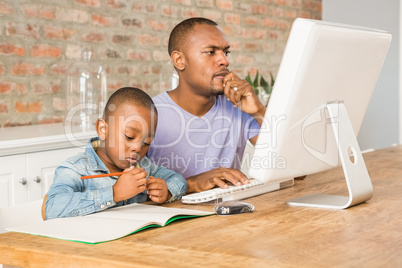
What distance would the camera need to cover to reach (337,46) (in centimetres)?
126

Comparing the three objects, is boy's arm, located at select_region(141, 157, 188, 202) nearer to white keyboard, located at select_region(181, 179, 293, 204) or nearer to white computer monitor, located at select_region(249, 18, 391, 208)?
white keyboard, located at select_region(181, 179, 293, 204)

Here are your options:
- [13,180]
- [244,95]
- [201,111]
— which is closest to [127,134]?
[244,95]

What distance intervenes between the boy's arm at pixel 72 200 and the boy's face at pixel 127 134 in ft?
0.46

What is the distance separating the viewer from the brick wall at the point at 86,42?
9.10 feet

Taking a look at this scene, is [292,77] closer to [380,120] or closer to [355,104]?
[355,104]

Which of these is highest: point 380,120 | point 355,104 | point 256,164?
point 355,104

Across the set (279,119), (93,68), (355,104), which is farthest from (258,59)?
(279,119)

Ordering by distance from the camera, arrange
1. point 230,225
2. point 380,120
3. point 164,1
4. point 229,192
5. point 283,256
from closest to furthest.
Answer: point 283,256, point 230,225, point 229,192, point 164,1, point 380,120

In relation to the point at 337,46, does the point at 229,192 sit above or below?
below

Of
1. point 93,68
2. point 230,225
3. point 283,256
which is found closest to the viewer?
point 283,256

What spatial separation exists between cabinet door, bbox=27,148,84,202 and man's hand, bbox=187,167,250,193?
2.90 ft

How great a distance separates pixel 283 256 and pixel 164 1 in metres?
2.85

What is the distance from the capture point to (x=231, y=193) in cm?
143

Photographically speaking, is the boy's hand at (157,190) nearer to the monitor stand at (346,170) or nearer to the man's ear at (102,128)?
the man's ear at (102,128)
